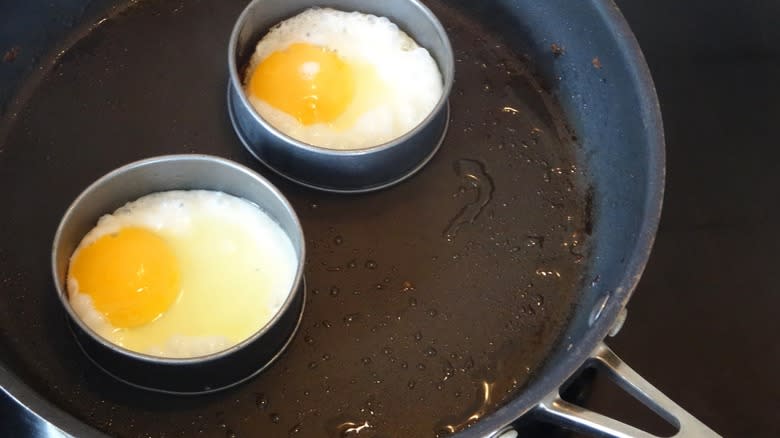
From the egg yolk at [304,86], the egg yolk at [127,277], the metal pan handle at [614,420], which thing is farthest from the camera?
the egg yolk at [304,86]

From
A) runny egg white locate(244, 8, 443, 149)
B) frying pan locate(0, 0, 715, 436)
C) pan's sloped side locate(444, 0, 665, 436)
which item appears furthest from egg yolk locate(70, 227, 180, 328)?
pan's sloped side locate(444, 0, 665, 436)

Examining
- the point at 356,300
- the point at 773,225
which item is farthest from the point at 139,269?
the point at 773,225

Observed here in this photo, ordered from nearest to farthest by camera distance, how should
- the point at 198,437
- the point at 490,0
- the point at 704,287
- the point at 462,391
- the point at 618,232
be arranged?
the point at 198,437, the point at 462,391, the point at 618,232, the point at 704,287, the point at 490,0

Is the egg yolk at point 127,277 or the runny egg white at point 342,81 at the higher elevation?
the runny egg white at point 342,81

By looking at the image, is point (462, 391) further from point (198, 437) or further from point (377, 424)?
point (198, 437)

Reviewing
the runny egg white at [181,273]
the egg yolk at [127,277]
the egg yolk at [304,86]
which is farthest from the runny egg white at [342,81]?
the egg yolk at [127,277]

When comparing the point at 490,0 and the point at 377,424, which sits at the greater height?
the point at 490,0

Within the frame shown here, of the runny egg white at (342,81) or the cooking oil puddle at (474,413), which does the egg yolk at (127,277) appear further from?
the cooking oil puddle at (474,413)
